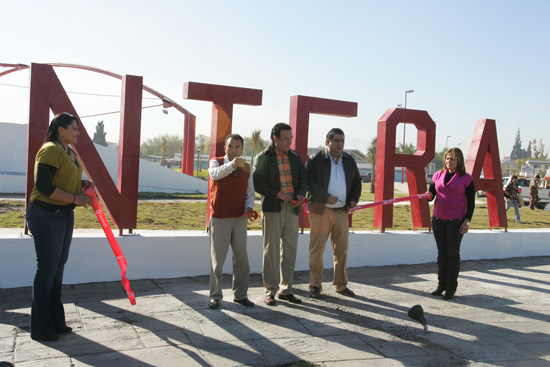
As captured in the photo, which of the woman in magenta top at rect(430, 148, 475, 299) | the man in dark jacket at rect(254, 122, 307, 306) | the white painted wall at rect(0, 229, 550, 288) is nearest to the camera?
the man in dark jacket at rect(254, 122, 307, 306)

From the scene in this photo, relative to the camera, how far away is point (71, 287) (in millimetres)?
5301

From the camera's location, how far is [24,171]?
2112cm

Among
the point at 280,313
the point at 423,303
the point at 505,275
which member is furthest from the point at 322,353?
the point at 505,275

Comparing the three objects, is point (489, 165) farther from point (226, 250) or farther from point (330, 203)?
point (226, 250)

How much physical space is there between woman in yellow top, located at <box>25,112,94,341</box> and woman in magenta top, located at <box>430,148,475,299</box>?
3.91m

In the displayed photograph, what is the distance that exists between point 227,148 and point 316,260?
162cm

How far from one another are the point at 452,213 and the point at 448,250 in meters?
0.44

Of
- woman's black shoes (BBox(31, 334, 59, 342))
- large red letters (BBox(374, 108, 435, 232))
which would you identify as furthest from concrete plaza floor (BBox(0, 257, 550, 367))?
large red letters (BBox(374, 108, 435, 232))

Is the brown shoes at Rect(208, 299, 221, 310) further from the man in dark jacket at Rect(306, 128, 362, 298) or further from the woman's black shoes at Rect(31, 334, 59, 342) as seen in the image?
the woman's black shoes at Rect(31, 334, 59, 342)

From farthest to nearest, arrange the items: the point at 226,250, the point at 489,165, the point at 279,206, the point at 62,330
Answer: the point at 489,165 → the point at 279,206 → the point at 226,250 → the point at 62,330

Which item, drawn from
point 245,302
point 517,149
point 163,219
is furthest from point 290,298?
point 517,149

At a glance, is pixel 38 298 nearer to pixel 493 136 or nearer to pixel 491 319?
pixel 491 319

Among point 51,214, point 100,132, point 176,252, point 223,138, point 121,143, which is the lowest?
point 176,252

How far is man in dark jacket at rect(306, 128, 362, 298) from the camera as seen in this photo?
5367 mm
